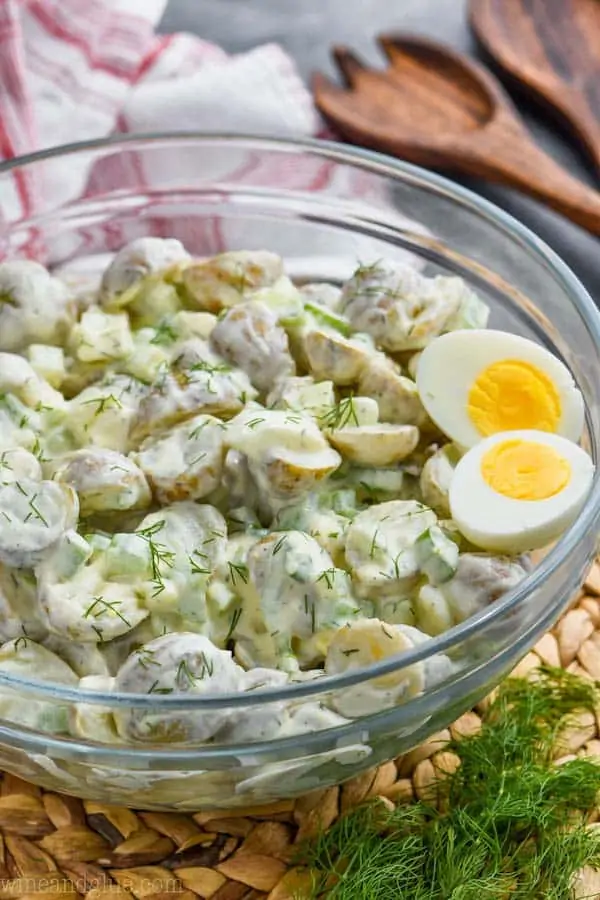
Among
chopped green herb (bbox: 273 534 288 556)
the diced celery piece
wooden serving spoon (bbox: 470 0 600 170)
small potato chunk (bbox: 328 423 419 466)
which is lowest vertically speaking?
the diced celery piece

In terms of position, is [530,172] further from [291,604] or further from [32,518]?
[32,518]

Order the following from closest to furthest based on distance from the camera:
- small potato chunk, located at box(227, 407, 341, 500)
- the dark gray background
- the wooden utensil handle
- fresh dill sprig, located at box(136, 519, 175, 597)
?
fresh dill sprig, located at box(136, 519, 175, 597) → small potato chunk, located at box(227, 407, 341, 500) → the wooden utensil handle → the dark gray background

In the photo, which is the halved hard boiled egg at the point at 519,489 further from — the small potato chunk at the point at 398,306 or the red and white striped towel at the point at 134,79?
the red and white striped towel at the point at 134,79

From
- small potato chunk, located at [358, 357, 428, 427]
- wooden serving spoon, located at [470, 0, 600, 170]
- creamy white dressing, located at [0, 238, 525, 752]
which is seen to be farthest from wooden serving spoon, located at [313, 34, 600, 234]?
small potato chunk, located at [358, 357, 428, 427]

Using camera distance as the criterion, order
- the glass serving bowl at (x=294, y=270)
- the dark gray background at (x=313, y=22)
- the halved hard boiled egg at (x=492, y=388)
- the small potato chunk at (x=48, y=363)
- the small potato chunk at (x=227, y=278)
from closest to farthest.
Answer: the glass serving bowl at (x=294, y=270), the halved hard boiled egg at (x=492, y=388), the small potato chunk at (x=48, y=363), the small potato chunk at (x=227, y=278), the dark gray background at (x=313, y=22)

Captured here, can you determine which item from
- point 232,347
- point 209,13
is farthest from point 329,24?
point 232,347

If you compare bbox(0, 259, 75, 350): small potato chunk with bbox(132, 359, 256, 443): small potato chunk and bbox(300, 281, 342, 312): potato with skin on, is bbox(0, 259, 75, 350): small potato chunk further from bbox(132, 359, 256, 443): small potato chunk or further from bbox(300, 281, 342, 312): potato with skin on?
bbox(300, 281, 342, 312): potato with skin on

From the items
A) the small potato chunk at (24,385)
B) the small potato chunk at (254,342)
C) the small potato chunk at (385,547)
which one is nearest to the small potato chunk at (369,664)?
the small potato chunk at (385,547)

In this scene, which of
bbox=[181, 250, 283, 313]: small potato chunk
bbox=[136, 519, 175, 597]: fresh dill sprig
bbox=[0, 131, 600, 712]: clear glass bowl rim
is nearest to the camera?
bbox=[0, 131, 600, 712]: clear glass bowl rim
